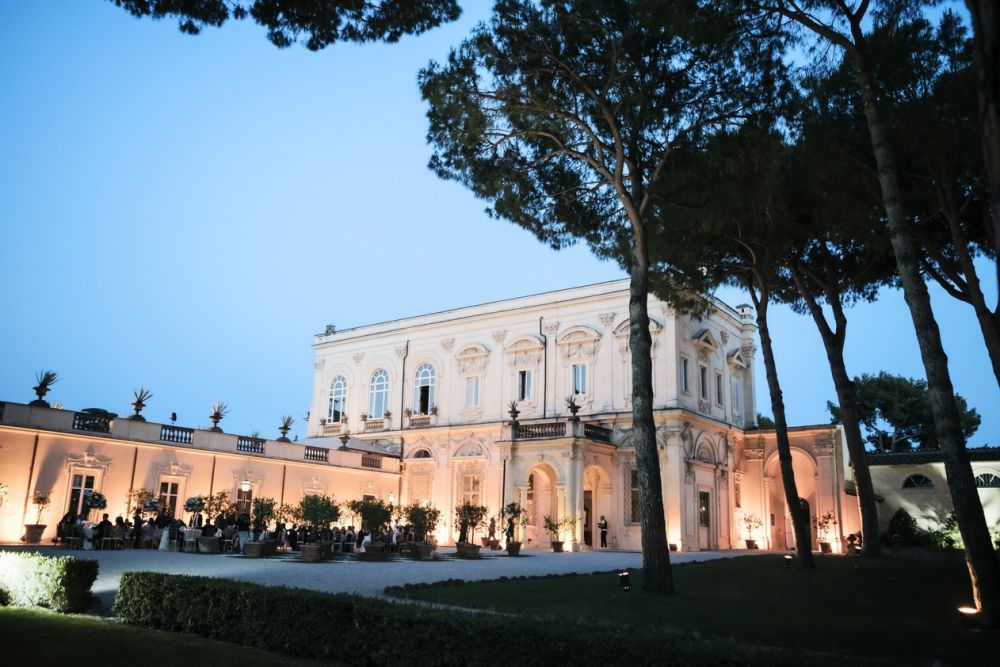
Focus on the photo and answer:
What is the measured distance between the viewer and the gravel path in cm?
1167

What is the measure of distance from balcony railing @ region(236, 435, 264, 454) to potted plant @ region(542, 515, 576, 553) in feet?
34.6

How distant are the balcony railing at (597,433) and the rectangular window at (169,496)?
13.7 meters

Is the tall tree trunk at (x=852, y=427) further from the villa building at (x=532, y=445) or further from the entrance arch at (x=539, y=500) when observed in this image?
the entrance arch at (x=539, y=500)

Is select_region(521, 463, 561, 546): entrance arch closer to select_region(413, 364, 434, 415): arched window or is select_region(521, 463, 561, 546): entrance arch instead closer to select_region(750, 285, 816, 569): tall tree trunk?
select_region(413, 364, 434, 415): arched window

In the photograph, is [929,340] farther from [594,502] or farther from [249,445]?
[249,445]

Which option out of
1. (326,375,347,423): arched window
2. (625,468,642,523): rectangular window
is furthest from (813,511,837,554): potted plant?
(326,375,347,423): arched window

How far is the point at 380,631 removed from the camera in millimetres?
6312

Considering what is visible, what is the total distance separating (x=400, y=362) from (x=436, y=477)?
607 centimetres

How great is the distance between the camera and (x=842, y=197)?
1462 cm

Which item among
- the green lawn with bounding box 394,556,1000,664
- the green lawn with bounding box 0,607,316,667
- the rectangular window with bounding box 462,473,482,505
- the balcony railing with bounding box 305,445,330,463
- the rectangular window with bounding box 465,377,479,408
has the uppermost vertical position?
the rectangular window with bounding box 465,377,479,408

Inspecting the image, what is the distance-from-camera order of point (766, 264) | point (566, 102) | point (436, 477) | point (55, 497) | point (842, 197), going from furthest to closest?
point (436, 477) → point (55, 497) → point (766, 264) → point (842, 197) → point (566, 102)

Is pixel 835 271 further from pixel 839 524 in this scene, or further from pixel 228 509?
pixel 228 509

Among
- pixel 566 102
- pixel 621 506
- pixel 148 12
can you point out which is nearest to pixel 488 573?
pixel 566 102

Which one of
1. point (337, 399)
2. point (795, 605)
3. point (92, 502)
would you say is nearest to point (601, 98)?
point (795, 605)
